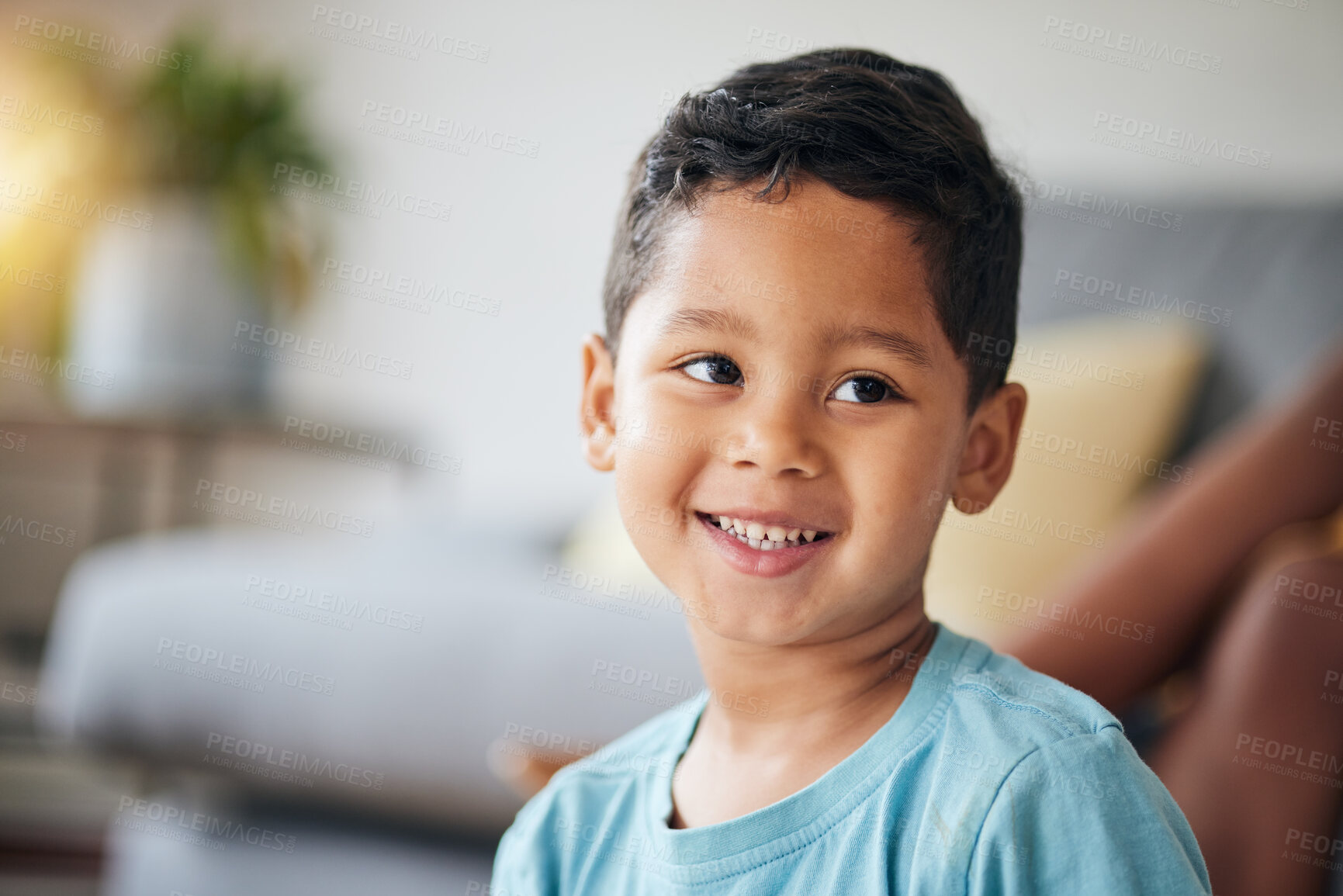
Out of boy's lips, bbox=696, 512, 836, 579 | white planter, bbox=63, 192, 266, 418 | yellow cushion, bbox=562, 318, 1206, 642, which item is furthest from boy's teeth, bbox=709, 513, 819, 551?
white planter, bbox=63, 192, 266, 418

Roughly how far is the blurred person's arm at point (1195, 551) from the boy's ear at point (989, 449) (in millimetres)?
310

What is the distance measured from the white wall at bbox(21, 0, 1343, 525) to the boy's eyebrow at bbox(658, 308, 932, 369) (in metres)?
Answer: 1.51

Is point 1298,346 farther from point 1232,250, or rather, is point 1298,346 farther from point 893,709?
point 893,709

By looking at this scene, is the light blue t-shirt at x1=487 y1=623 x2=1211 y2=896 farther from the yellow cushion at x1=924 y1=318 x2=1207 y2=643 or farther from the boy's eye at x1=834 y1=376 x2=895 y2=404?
the yellow cushion at x1=924 y1=318 x2=1207 y2=643

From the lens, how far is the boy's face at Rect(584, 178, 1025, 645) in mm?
674

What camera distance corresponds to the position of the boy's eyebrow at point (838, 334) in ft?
2.21

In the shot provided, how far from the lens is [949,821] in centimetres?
61

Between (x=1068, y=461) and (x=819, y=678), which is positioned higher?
(x=1068, y=461)

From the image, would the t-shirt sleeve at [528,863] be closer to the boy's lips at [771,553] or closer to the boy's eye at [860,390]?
the boy's lips at [771,553]

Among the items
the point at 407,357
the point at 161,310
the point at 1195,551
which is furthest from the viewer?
the point at 407,357

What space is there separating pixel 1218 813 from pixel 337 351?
9.78 feet

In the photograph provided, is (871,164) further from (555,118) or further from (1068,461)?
(555,118)

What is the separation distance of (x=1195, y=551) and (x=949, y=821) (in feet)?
1.86

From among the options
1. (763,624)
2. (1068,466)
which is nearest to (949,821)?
(763,624)
